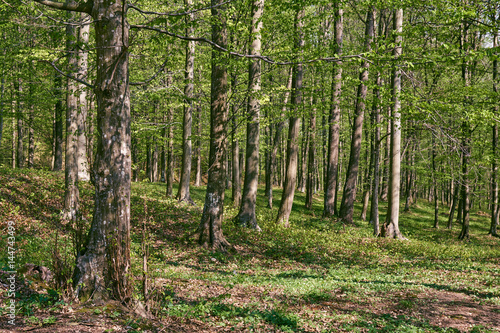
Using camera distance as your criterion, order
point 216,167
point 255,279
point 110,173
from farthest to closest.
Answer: point 216,167
point 255,279
point 110,173

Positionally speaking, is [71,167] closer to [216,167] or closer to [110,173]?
[216,167]

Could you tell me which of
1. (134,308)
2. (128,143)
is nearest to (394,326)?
(134,308)

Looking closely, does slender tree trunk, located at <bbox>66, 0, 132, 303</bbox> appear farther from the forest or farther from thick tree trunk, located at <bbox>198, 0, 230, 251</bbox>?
thick tree trunk, located at <bbox>198, 0, 230, 251</bbox>

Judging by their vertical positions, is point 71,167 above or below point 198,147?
below

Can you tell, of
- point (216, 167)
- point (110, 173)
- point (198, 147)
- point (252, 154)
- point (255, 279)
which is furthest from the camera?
point (198, 147)

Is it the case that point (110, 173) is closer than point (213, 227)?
Yes

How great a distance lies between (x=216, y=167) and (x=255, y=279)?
3.71 meters

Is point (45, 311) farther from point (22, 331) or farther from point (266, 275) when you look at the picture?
point (266, 275)

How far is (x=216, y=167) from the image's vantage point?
10258mm

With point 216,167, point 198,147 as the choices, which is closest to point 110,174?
point 216,167

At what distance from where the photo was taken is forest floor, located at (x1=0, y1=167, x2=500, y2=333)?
4738 millimetres

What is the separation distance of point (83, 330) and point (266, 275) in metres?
5.80

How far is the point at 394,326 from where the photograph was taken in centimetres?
595

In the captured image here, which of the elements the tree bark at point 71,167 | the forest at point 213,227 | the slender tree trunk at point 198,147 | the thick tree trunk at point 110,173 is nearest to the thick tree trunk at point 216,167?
the forest at point 213,227
